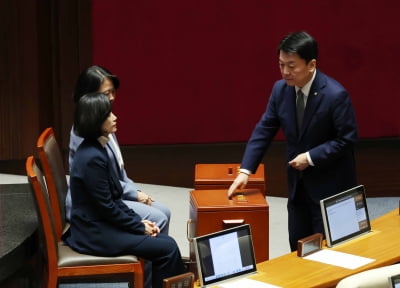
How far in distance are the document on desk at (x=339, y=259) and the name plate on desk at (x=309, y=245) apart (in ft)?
0.06

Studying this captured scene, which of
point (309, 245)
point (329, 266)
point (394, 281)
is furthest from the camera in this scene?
point (309, 245)

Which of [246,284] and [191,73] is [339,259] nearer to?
[246,284]

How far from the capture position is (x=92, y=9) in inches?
283

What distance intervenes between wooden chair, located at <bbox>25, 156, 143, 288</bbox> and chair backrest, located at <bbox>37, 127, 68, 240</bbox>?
115 mm

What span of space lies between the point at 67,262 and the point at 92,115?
64 cm

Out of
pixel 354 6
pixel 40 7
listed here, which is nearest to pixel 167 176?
pixel 40 7

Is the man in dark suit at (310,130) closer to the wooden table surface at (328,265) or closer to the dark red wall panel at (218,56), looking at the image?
the wooden table surface at (328,265)

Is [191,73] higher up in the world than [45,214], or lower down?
higher up

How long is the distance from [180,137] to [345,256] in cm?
417

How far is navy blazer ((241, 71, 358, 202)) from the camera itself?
3.96 m

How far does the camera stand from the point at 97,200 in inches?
150

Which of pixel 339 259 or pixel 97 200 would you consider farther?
pixel 97 200

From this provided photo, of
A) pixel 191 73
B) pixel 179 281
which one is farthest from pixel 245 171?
pixel 191 73

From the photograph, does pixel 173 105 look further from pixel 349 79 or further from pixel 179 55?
pixel 349 79
